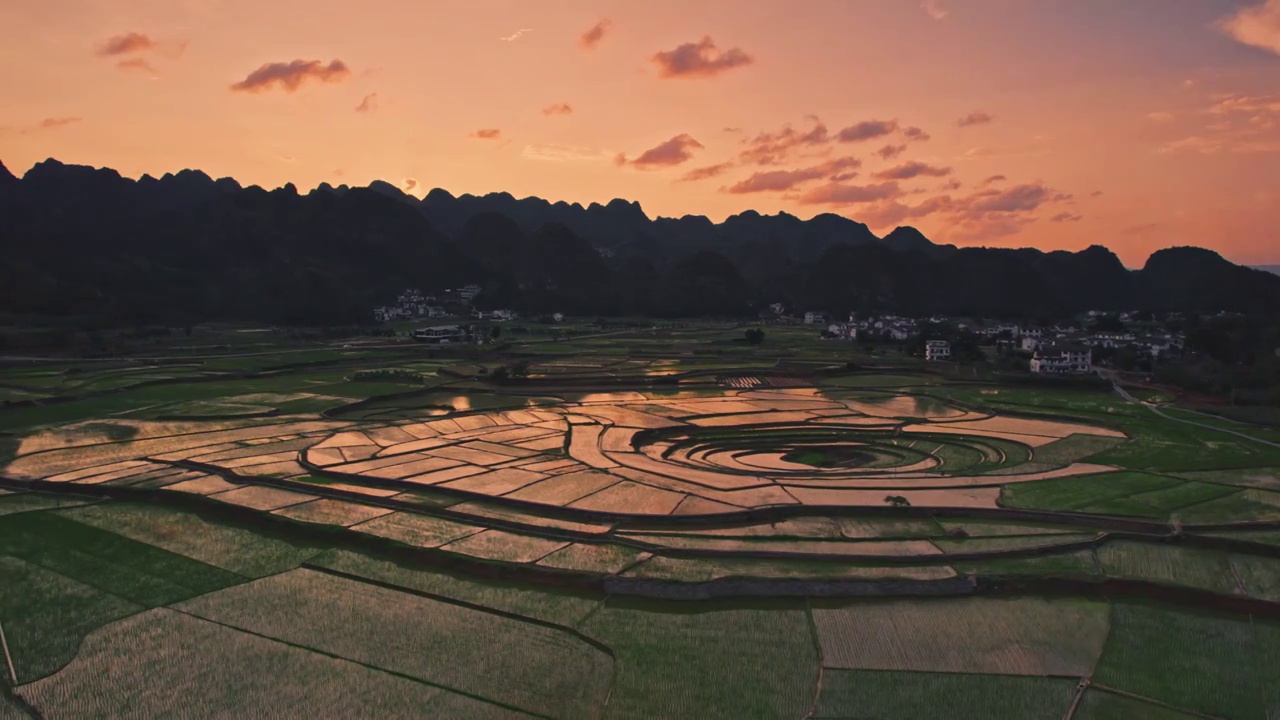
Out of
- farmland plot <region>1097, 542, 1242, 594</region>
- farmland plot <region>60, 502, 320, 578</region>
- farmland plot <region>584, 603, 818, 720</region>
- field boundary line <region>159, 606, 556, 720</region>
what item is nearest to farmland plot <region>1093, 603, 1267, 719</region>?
farmland plot <region>1097, 542, 1242, 594</region>

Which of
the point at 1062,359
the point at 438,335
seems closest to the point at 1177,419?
the point at 1062,359

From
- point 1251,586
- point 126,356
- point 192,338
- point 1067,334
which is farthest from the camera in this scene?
point 1067,334

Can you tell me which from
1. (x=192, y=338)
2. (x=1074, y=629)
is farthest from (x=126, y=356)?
(x=1074, y=629)

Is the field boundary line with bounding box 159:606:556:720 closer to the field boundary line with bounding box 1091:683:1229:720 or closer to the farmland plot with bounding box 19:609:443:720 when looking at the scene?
the farmland plot with bounding box 19:609:443:720

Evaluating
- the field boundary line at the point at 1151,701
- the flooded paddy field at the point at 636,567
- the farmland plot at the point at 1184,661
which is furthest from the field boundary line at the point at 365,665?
the farmland plot at the point at 1184,661

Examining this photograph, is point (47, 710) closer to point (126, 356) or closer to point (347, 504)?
point (347, 504)

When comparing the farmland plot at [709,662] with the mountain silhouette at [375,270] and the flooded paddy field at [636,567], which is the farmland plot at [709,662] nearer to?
the flooded paddy field at [636,567]
